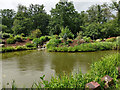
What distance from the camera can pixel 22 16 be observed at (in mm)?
22000

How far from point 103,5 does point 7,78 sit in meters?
22.2

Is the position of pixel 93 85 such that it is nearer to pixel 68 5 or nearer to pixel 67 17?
pixel 67 17

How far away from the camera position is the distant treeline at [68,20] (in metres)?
17.8

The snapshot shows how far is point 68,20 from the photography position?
20.3 meters

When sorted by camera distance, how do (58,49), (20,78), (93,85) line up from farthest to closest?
(58,49)
(20,78)
(93,85)

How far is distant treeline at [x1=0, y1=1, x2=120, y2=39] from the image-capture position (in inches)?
700

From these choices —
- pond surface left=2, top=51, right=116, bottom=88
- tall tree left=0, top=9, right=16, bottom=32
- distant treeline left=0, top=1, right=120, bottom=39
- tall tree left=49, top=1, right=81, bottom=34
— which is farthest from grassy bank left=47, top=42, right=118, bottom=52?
tall tree left=0, top=9, right=16, bottom=32

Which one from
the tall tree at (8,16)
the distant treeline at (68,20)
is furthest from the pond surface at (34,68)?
the tall tree at (8,16)

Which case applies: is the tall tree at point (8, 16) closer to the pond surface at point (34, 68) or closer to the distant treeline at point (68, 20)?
the distant treeline at point (68, 20)

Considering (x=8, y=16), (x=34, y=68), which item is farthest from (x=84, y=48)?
(x=8, y=16)

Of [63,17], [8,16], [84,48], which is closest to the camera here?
[84,48]

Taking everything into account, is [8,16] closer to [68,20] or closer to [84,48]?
[68,20]

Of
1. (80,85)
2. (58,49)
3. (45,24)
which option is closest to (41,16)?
(45,24)

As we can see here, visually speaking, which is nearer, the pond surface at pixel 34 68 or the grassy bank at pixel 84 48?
the pond surface at pixel 34 68
